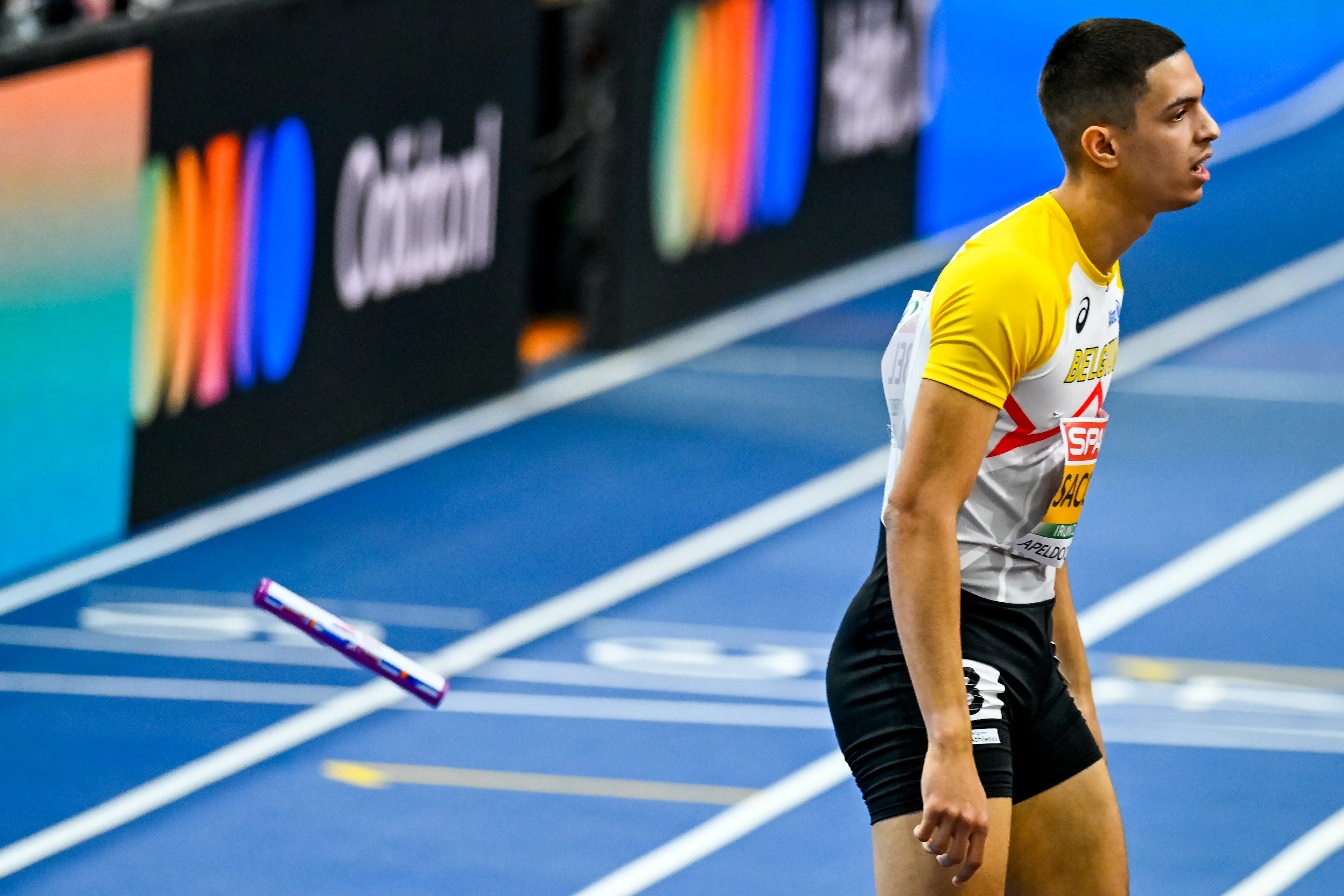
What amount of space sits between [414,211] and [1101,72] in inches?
256

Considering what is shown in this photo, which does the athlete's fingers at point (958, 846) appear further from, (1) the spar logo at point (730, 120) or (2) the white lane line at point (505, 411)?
(1) the spar logo at point (730, 120)

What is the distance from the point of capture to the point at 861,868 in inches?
223

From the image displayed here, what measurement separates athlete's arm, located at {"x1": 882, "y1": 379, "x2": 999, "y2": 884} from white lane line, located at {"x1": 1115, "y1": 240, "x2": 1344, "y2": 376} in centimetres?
758

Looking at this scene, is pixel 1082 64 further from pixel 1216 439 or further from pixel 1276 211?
pixel 1276 211

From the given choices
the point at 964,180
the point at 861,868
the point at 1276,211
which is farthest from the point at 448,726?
the point at 1276,211

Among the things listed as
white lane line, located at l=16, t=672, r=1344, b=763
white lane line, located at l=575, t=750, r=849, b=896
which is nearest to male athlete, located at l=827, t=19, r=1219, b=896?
white lane line, located at l=575, t=750, r=849, b=896

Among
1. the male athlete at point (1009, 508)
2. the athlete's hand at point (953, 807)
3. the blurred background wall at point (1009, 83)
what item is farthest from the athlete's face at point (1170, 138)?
the blurred background wall at point (1009, 83)

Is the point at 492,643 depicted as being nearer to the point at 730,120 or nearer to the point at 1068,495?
the point at 1068,495

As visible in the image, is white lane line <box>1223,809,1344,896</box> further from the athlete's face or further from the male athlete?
the athlete's face

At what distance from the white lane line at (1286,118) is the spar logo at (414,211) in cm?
728

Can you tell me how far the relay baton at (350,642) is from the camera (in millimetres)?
3543

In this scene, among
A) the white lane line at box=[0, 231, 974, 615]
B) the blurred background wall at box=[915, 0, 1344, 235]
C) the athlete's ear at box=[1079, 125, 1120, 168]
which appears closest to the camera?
the athlete's ear at box=[1079, 125, 1120, 168]

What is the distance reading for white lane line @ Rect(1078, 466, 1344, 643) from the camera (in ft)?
25.0

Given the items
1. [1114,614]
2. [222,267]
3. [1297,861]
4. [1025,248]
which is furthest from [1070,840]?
[222,267]
